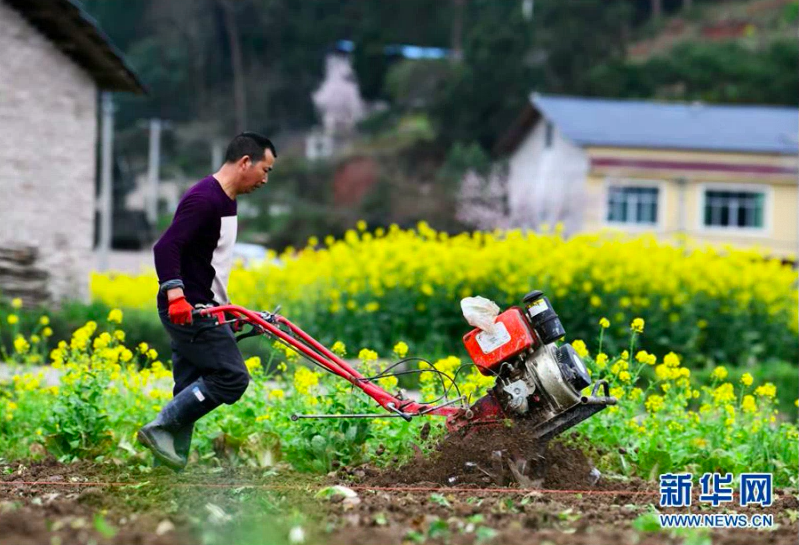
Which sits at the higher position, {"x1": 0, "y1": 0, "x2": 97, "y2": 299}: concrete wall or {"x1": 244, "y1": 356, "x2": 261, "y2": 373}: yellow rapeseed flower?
{"x1": 0, "y1": 0, "x2": 97, "y2": 299}: concrete wall

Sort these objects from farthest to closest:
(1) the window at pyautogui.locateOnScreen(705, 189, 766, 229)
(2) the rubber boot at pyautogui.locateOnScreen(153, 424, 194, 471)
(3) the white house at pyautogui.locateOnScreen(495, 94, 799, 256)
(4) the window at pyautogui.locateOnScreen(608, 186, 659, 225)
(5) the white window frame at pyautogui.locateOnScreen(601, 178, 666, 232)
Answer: (4) the window at pyautogui.locateOnScreen(608, 186, 659, 225), (1) the window at pyautogui.locateOnScreen(705, 189, 766, 229), (5) the white window frame at pyautogui.locateOnScreen(601, 178, 666, 232), (3) the white house at pyautogui.locateOnScreen(495, 94, 799, 256), (2) the rubber boot at pyautogui.locateOnScreen(153, 424, 194, 471)

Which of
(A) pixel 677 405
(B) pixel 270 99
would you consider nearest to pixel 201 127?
(B) pixel 270 99

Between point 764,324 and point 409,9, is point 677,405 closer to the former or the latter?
point 764,324

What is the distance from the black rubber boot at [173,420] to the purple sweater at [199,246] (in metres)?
0.47

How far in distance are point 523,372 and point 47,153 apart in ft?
38.0

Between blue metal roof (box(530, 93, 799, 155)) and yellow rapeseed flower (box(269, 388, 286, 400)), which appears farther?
blue metal roof (box(530, 93, 799, 155))

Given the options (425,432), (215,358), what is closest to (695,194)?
(425,432)

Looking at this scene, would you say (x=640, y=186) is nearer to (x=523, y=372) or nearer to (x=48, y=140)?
(x=48, y=140)

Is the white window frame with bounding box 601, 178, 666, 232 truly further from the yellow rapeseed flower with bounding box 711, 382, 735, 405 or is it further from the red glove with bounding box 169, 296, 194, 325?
the red glove with bounding box 169, 296, 194, 325

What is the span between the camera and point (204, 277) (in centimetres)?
661

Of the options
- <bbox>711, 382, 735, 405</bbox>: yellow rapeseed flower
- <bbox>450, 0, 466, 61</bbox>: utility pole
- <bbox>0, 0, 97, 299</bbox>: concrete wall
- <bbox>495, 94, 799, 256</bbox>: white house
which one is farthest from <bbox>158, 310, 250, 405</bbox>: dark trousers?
<bbox>450, 0, 466, 61</bbox>: utility pole

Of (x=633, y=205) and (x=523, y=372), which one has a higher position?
(x=633, y=205)

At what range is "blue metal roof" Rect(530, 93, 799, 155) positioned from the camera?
3975cm

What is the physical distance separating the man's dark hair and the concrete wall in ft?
33.3
